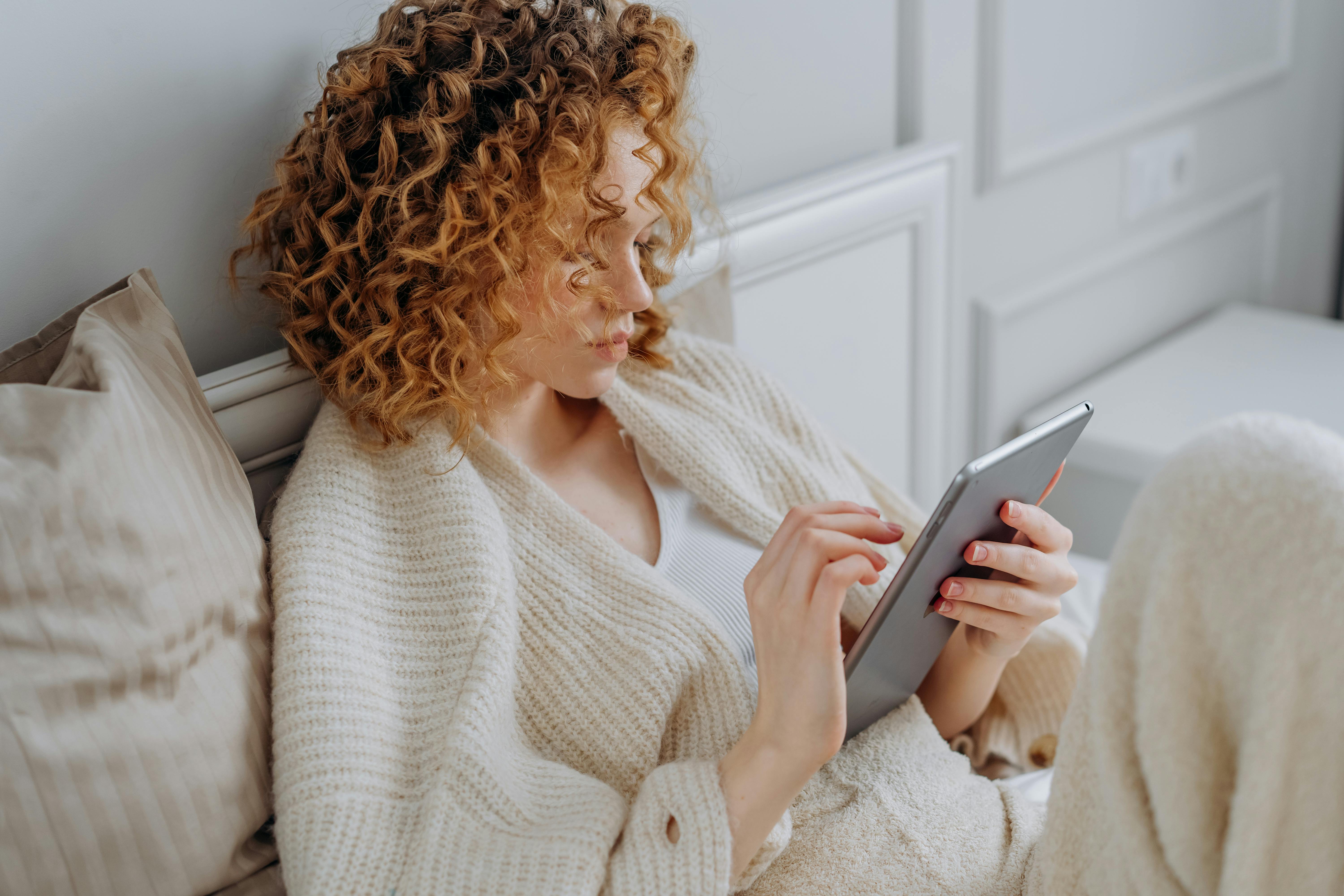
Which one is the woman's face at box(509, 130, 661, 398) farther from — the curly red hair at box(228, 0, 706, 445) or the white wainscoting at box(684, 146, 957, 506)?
the white wainscoting at box(684, 146, 957, 506)

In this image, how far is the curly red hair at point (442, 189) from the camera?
0.77m

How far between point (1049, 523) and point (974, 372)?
3.19 ft

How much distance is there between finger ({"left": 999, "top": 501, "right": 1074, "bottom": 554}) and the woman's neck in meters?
0.39

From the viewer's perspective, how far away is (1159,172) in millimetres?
1845

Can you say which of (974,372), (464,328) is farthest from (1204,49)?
(464,328)

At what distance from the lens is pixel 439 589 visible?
771mm

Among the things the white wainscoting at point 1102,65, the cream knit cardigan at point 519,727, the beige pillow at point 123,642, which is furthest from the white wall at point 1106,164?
the beige pillow at point 123,642

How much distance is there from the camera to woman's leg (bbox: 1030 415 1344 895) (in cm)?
48

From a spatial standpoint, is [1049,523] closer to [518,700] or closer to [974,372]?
[518,700]

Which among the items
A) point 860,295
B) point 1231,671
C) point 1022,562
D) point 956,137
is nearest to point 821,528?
point 1022,562

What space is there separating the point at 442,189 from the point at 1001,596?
0.51 m

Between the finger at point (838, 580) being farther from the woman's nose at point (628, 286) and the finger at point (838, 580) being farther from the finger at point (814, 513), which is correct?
the woman's nose at point (628, 286)

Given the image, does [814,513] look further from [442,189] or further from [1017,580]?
[442,189]

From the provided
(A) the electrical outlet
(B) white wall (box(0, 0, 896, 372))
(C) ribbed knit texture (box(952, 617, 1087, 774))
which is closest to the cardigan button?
(C) ribbed knit texture (box(952, 617, 1087, 774))
